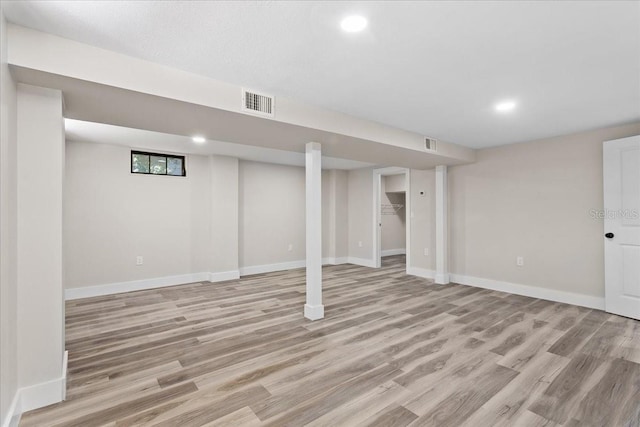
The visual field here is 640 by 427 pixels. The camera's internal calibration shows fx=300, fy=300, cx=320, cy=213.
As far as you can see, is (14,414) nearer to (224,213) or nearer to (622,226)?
(224,213)

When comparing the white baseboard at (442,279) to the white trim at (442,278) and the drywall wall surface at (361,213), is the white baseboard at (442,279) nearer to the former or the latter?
the white trim at (442,278)

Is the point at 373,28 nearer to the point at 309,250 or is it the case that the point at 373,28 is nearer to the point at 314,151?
the point at 314,151

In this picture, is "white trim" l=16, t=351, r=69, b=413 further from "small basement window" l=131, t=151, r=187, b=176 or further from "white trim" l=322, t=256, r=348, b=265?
"white trim" l=322, t=256, r=348, b=265

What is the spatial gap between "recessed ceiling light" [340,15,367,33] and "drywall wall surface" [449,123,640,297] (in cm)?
387

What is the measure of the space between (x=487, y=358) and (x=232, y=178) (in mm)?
4757

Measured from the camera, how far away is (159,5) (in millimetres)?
1554

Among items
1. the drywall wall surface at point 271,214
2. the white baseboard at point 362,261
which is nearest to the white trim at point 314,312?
the drywall wall surface at point 271,214

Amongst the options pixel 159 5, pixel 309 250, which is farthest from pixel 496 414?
pixel 159 5

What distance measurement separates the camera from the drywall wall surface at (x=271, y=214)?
6117 mm

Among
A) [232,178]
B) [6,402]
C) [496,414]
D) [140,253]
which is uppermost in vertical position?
[232,178]

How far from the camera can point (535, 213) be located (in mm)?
4340

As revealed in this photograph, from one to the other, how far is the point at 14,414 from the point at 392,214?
874 centimetres

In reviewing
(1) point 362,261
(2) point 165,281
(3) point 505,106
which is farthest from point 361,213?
(3) point 505,106

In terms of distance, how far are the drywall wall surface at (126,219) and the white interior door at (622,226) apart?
5832 millimetres
